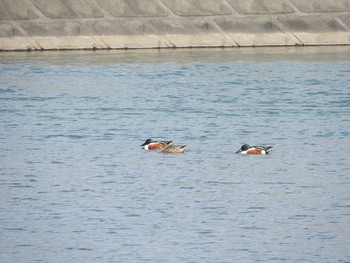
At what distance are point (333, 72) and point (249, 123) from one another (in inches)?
317

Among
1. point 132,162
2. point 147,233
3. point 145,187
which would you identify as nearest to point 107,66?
point 132,162

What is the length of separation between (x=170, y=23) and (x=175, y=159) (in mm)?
17398

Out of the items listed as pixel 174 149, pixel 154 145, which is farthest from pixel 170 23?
pixel 174 149

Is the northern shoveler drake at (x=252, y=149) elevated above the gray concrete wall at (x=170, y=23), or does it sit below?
above

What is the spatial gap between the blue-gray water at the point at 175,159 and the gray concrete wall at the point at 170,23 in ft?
4.73

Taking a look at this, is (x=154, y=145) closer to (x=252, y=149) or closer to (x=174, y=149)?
(x=174, y=149)

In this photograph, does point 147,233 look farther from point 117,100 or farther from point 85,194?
point 117,100

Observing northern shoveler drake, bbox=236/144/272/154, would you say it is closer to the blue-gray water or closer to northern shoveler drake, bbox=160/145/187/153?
the blue-gray water

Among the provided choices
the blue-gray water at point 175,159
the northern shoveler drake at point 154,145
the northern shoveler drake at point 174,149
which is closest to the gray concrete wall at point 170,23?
the blue-gray water at point 175,159

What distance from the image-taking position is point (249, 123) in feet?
96.2

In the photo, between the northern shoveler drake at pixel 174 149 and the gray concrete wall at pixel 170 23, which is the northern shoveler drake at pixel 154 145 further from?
the gray concrete wall at pixel 170 23

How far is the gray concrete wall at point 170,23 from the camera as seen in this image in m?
42.2

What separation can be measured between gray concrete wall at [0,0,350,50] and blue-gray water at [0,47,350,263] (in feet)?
4.73

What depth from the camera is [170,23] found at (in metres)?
42.4
